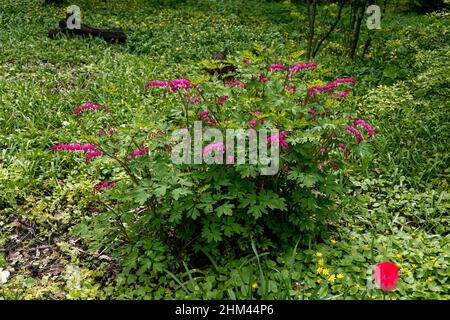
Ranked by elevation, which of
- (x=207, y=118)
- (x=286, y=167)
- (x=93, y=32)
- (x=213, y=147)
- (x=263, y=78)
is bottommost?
(x=286, y=167)

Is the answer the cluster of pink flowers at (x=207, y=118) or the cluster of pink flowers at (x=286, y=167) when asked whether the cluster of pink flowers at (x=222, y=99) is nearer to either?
the cluster of pink flowers at (x=207, y=118)

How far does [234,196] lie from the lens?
2.87 metres

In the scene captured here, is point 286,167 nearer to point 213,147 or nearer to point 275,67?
point 213,147

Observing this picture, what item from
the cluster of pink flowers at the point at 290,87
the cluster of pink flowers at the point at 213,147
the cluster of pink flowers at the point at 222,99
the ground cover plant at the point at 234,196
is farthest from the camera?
the cluster of pink flowers at the point at 290,87

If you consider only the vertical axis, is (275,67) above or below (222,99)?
above

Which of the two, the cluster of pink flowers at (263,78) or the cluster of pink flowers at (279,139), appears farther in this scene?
the cluster of pink flowers at (263,78)

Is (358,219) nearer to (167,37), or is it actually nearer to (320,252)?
(320,252)

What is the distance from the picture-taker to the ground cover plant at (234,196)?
292 cm

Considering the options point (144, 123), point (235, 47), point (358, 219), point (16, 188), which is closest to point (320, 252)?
point (358, 219)

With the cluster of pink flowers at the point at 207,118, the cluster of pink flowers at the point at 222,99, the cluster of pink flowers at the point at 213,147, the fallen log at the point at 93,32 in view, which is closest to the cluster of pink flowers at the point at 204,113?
the cluster of pink flowers at the point at 207,118

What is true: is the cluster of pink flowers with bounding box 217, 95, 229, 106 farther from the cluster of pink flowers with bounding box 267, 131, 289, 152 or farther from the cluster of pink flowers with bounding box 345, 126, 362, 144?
the cluster of pink flowers with bounding box 345, 126, 362, 144

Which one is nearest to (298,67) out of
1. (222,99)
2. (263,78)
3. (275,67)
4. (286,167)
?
(275,67)

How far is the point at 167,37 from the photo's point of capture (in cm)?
951

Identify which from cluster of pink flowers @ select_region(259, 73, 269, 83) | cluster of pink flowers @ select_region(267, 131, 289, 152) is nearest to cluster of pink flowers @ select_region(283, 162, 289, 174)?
cluster of pink flowers @ select_region(267, 131, 289, 152)
